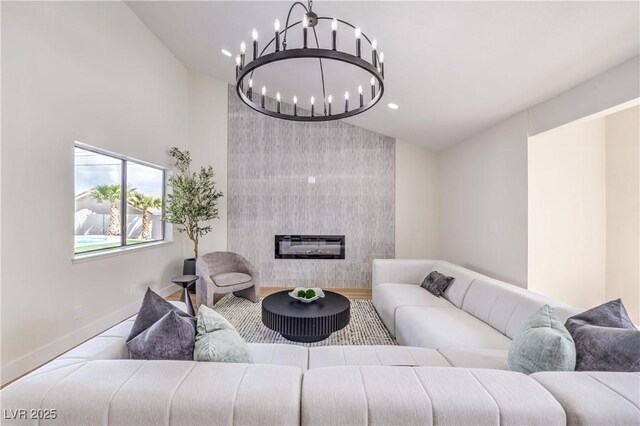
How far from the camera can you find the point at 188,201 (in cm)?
427

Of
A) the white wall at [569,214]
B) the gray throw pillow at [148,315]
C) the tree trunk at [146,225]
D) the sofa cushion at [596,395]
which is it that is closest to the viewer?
the sofa cushion at [596,395]

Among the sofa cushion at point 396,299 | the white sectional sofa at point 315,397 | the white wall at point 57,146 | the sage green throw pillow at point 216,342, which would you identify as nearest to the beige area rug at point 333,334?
the sofa cushion at point 396,299

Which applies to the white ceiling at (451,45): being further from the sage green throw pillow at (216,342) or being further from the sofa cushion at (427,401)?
the sage green throw pillow at (216,342)

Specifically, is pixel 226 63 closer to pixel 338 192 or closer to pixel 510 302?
pixel 338 192

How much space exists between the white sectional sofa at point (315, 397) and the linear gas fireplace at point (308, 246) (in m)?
3.91

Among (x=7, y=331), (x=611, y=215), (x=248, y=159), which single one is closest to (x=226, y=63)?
(x=248, y=159)

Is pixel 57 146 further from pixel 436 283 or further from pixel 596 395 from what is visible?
pixel 436 283

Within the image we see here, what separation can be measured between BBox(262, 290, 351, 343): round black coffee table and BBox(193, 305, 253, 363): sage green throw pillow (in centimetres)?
111

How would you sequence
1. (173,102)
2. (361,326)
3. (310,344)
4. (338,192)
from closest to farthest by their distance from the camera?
(310,344) < (361,326) < (173,102) < (338,192)

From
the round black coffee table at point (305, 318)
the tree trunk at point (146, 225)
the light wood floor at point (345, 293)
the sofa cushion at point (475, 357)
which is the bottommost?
the light wood floor at point (345, 293)

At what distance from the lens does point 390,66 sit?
9.41 ft

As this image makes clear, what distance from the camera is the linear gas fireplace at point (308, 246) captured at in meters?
5.04

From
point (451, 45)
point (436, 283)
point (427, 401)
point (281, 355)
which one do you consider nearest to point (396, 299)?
point (436, 283)

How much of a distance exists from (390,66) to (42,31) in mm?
3212
